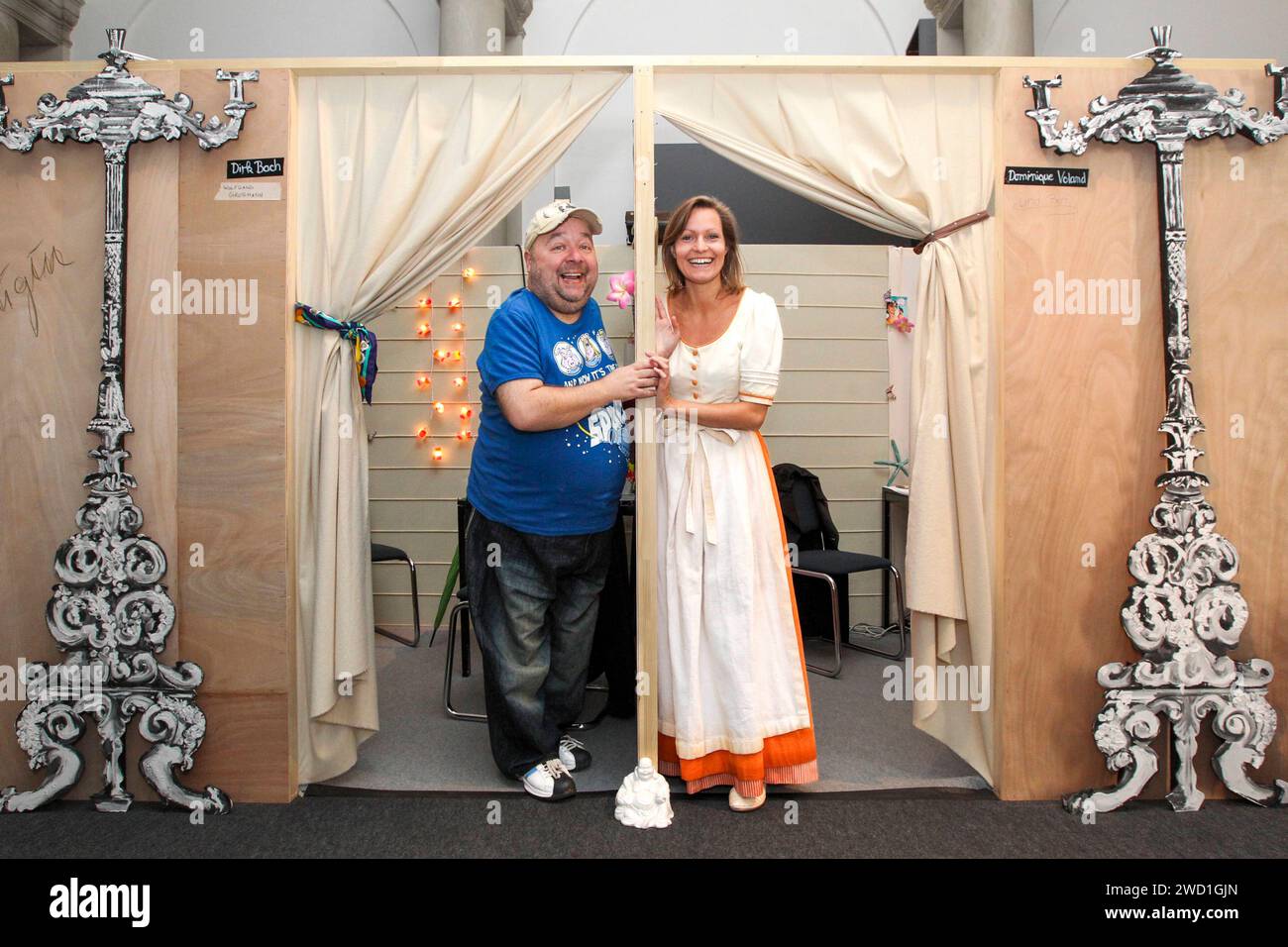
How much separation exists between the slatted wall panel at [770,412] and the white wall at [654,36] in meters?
1.05

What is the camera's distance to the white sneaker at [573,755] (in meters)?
2.42

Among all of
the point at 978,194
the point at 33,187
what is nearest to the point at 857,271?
the point at 978,194

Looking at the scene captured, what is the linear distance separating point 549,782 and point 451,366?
9.13 ft

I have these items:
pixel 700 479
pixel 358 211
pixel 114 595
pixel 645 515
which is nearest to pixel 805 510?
pixel 700 479

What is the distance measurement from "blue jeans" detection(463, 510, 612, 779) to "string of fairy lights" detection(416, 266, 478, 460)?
85.7 inches

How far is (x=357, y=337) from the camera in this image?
237 centimetres

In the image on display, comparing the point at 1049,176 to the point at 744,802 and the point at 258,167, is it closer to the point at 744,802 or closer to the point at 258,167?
the point at 744,802

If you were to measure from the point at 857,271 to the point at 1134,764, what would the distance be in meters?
2.91

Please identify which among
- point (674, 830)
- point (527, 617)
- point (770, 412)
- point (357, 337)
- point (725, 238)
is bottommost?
point (674, 830)

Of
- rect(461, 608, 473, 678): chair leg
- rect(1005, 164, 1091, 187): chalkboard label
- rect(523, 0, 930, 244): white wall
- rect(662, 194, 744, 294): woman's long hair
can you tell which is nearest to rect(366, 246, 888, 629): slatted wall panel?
rect(523, 0, 930, 244): white wall

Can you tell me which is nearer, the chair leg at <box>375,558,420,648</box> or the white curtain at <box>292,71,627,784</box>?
the white curtain at <box>292,71,627,784</box>

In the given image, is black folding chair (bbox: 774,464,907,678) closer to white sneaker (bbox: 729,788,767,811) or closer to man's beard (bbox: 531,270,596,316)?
white sneaker (bbox: 729,788,767,811)

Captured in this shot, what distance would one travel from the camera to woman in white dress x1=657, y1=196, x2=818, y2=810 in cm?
219

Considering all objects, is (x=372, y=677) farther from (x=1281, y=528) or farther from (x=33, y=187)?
(x=1281, y=528)
